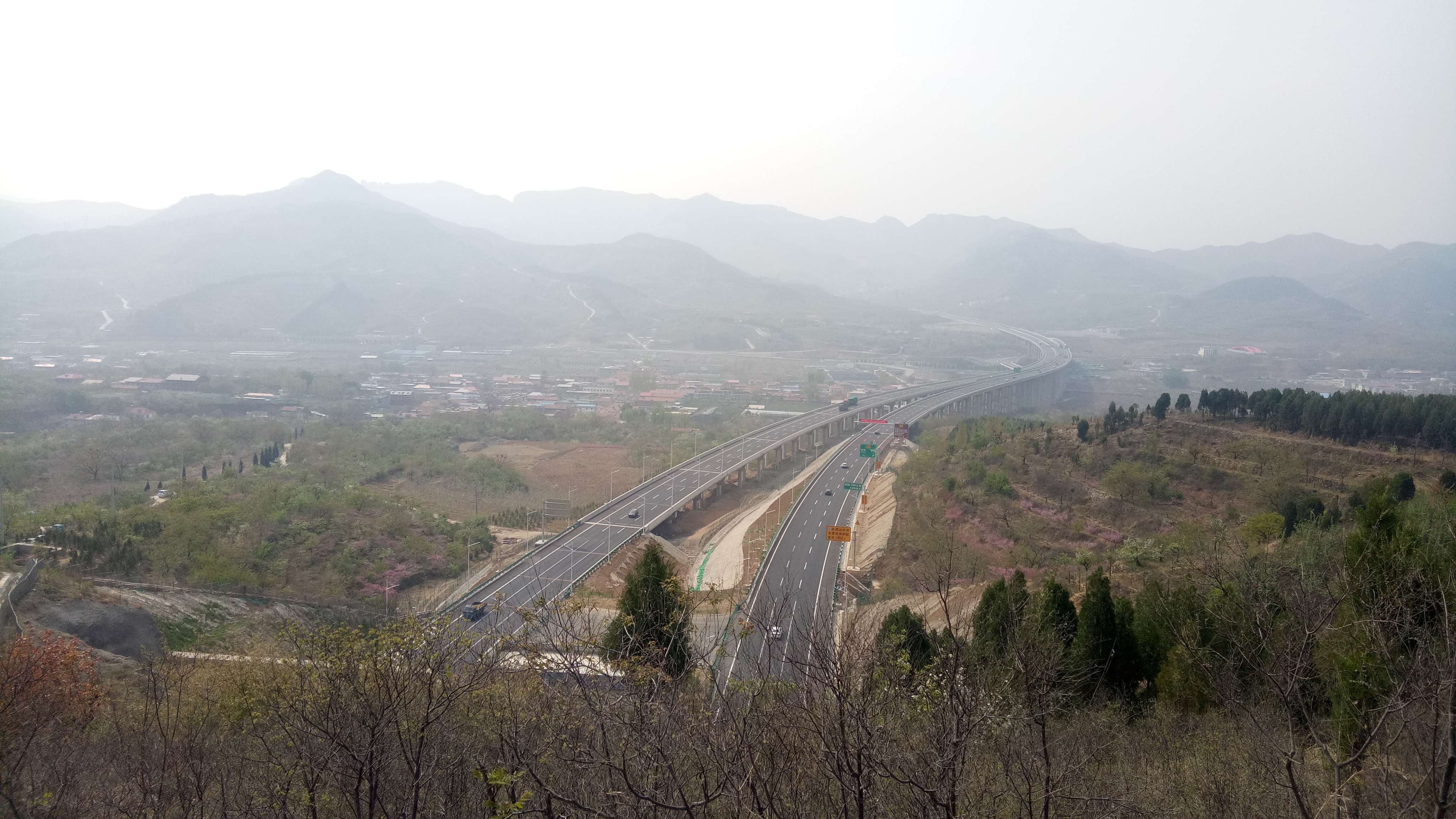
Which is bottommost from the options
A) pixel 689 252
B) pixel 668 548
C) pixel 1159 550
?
pixel 668 548

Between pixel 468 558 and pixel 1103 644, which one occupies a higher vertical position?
pixel 1103 644

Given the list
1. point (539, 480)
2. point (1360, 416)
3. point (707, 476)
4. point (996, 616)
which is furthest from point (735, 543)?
point (1360, 416)

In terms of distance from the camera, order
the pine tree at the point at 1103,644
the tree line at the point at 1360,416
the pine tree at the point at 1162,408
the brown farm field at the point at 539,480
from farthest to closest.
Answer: the brown farm field at the point at 539,480 < the pine tree at the point at 1162,408 < the tree line at the point at 1360,416 < the pine tree at the point at 1103,644

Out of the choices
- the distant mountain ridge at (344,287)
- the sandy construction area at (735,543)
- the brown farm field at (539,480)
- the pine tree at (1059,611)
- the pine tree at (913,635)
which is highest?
the distant mountain ridge at (344,287)

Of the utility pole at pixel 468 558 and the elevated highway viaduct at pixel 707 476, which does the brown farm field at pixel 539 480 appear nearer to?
the elevated highway viaduct at pixel 707 476

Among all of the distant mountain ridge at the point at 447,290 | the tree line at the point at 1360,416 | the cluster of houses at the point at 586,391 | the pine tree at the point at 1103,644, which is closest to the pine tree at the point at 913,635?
the pine tree at the point at 1103,644

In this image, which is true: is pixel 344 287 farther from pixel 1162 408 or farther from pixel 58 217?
pixel 1162 408

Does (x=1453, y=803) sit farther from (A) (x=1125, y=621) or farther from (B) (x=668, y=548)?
(B) (x=668, y=548)

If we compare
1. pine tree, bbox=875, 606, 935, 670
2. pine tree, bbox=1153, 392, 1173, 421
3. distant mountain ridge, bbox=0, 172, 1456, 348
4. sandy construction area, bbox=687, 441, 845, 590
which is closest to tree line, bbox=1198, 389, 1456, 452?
pine tree, bbox=1153, 392, 1173, 421

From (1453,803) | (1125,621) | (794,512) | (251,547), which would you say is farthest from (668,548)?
(1453,803)
